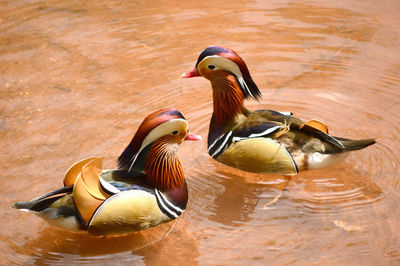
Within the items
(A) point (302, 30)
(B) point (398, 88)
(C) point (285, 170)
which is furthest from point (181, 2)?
(C) point (285, 170)

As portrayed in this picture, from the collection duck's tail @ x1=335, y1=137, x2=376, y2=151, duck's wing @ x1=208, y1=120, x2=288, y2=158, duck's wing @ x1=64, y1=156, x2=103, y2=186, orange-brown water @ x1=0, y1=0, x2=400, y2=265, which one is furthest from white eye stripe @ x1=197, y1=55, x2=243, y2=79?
duck's wing @ x1=64, y1=156, x2=103, y2=186

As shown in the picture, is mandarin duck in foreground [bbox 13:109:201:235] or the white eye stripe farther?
the white eye stripe

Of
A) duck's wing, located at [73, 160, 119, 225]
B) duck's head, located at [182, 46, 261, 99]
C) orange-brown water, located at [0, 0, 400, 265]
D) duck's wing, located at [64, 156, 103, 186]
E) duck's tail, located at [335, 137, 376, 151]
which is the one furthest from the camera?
duck's head, located at [182, 46, 261, 99]

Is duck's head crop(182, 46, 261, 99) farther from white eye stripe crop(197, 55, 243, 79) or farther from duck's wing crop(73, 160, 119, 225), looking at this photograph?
duck's wing crop(73, 160, 119, 225)

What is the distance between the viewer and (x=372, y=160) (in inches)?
193

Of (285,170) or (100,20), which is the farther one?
(100,20)

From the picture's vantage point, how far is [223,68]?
4.74m

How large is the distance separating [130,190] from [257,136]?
1.27m

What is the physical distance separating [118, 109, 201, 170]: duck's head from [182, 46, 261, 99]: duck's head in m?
0.84

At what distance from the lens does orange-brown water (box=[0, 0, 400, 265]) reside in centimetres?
411

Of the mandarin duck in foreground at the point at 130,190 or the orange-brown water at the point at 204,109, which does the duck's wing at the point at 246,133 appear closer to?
the orange-brown water at the point at 204,109

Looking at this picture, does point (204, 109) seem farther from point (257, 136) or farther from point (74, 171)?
point (74, 171)

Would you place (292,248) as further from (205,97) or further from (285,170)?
(205,97)

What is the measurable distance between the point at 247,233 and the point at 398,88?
271cm
